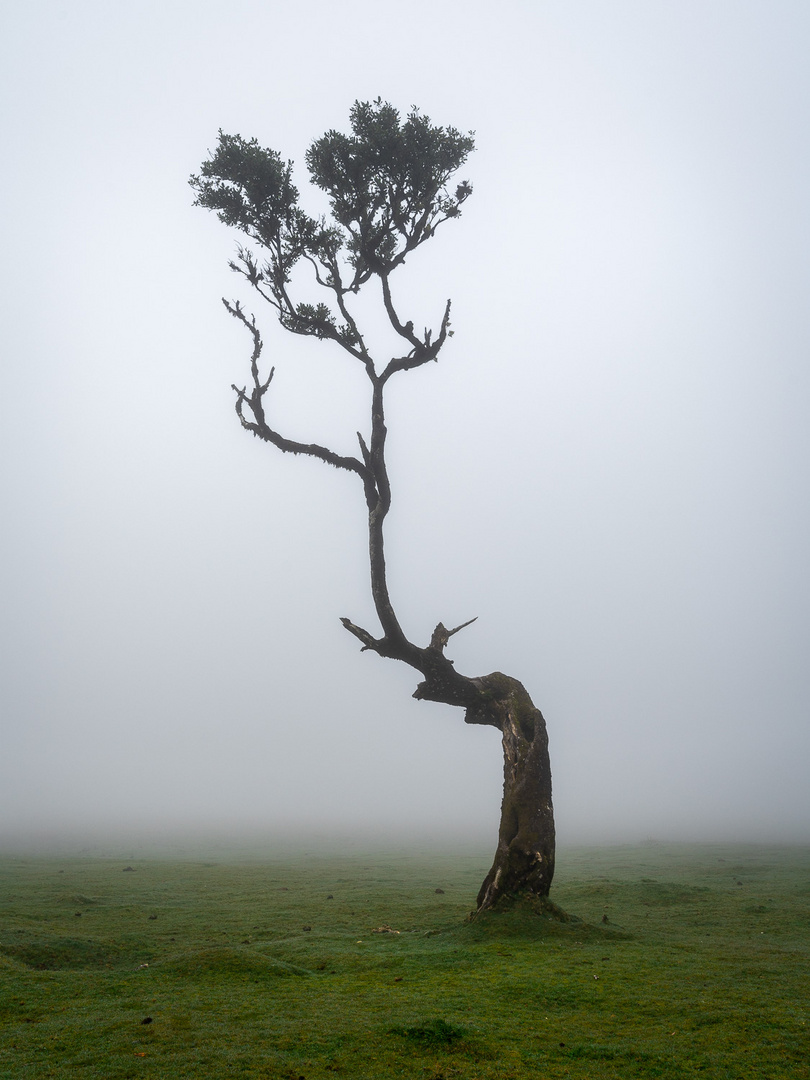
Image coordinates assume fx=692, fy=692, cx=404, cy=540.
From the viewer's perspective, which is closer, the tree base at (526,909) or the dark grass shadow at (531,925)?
the dark grass shadow at (531,925)

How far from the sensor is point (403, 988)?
9.40 metres

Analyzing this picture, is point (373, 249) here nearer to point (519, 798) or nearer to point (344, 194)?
point (344, 194)

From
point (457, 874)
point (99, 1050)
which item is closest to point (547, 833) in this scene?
point (99, 1050)

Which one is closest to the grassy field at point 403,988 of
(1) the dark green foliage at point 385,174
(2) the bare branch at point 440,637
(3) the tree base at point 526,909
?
(3) the tree base at point 526,909

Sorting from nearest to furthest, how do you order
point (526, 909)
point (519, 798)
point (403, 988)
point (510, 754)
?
point (403, 988), point (526, 909), point (519, 798), point (510, 754)

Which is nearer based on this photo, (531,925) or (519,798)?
(531,925)

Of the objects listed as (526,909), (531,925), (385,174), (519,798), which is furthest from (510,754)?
(385,174)

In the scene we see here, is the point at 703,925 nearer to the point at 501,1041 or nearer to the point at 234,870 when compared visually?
the point at 501,1041

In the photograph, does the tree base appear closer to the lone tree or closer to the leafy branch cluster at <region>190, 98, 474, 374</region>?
the lone tree

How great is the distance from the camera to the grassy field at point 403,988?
6.75 m

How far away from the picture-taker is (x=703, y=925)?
48.2ft

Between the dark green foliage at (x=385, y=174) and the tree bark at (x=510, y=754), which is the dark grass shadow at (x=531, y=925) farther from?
the dark green foliage at (x=385, y=174)

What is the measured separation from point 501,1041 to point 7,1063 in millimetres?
4895

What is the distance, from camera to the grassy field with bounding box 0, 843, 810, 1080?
6.75 meters
